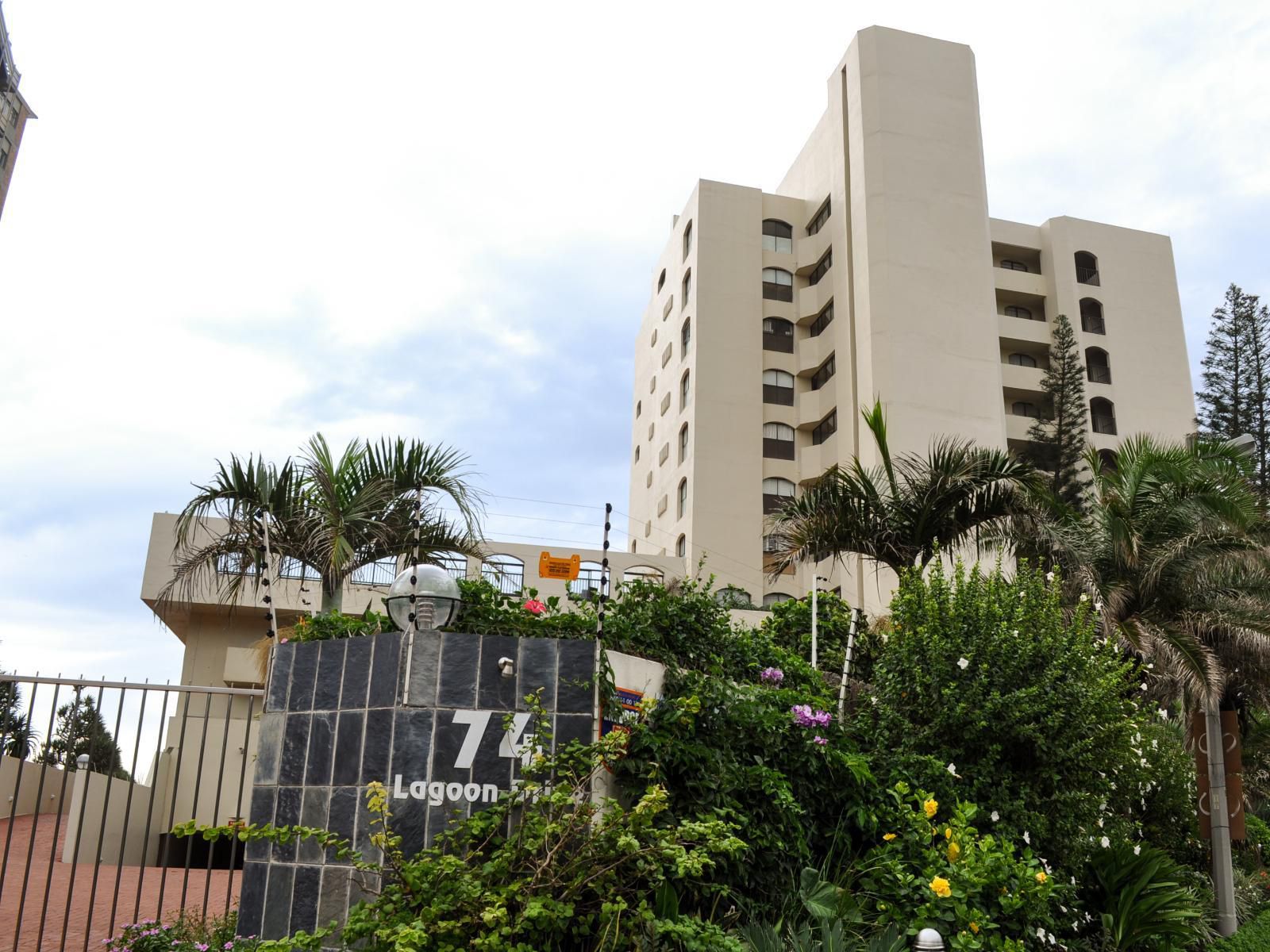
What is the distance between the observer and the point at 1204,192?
1490cm

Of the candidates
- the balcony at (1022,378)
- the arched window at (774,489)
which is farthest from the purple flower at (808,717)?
the balcony at (1022,378)

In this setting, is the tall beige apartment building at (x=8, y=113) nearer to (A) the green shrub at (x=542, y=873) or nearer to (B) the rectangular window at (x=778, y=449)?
(B) the rectangular window at (x=778, y=449)

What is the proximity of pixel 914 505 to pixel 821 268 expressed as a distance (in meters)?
26.6

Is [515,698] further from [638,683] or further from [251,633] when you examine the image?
[251,633]

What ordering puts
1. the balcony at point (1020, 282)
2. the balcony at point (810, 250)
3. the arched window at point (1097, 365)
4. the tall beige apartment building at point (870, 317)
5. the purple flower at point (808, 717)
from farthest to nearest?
the arched window at point (1097, 365) < the balcony at point (1020, 282) < the balcony at point (810, 250) < the tall beige apartment building at point (870, 317) < the purple flower at point (808, 717)

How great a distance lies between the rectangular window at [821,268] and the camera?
3723 centimetres

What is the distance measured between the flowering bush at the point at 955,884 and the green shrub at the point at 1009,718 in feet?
1.89

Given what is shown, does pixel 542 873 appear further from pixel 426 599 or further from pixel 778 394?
pixel 778 394

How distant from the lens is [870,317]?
33.1 metres

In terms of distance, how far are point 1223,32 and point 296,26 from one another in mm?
9826

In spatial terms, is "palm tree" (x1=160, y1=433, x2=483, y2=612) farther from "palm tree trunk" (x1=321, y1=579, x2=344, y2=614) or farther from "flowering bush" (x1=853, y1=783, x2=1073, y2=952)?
"flowering bush" (x1=853, y1=783, x2=1073, y2=952)

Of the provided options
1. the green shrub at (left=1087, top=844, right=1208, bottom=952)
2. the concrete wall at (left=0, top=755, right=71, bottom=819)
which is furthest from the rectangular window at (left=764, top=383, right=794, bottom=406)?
the green shrub at (left=1087, top=844, right=1208, bottom=952)

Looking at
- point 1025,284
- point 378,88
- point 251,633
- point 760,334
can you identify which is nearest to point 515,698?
point 378,88

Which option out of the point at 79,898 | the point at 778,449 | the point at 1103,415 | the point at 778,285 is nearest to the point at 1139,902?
the point at 79,898
